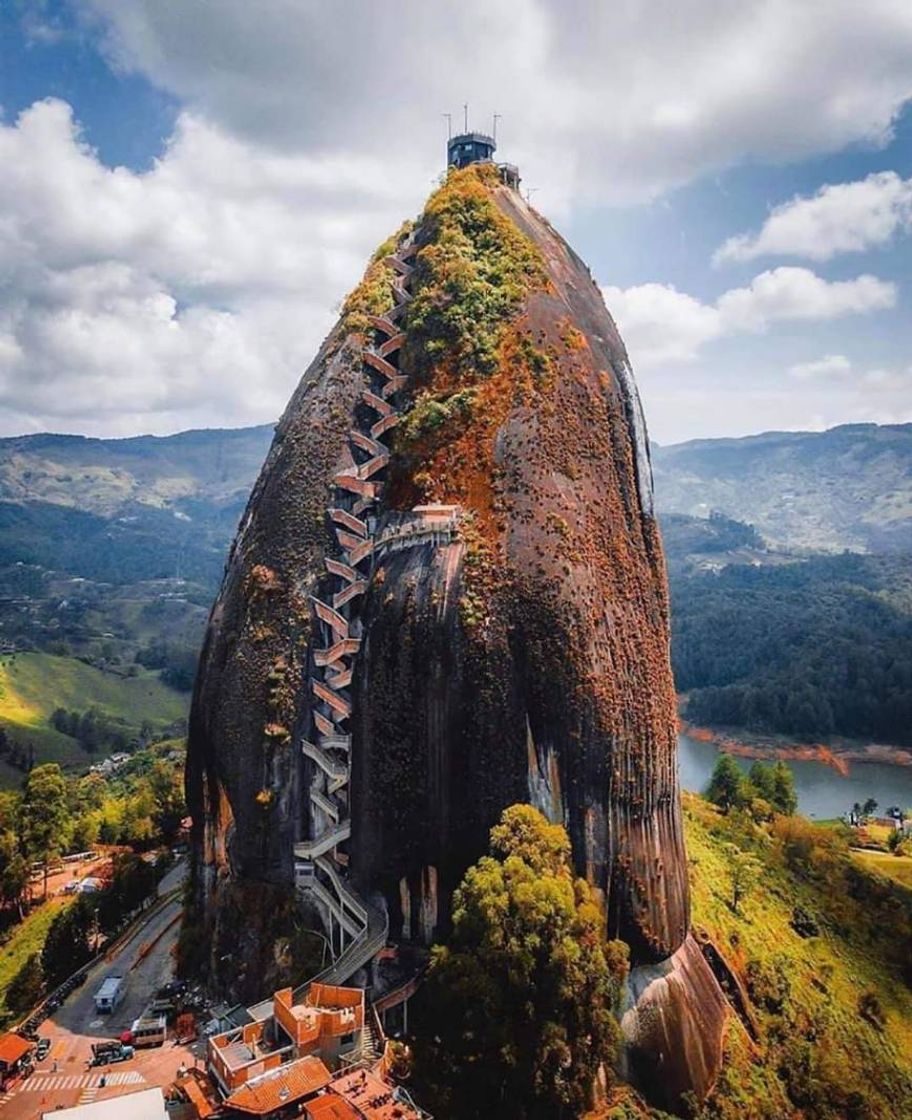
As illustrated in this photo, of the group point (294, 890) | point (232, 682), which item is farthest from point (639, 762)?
point (232, 682)

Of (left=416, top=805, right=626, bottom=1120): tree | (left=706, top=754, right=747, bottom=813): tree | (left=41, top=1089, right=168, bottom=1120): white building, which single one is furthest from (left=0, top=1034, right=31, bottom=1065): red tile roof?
(left=706, top=754, right=747, bottom=813): tree

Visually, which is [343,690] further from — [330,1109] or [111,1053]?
[111,1053]

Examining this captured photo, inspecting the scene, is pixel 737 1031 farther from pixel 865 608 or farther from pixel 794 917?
pixel 865 608

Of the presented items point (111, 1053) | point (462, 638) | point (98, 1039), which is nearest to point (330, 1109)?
point (111, 1053)

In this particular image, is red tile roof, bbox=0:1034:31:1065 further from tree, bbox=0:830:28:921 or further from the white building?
Result: tree, bbox=0:830:28:921

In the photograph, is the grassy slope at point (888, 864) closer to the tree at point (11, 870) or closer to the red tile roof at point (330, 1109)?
the red tile roof at point (330, 1109)
